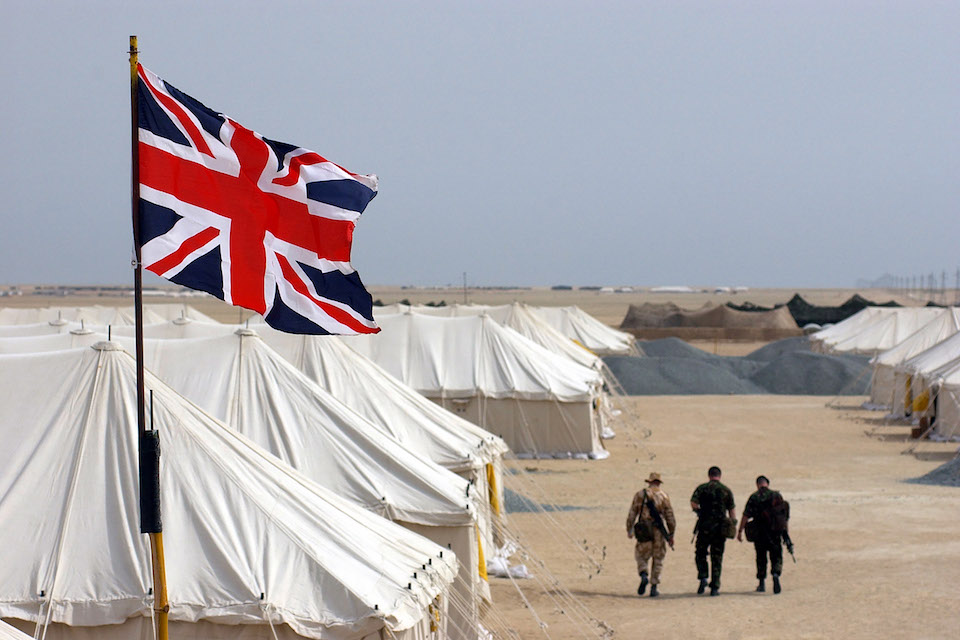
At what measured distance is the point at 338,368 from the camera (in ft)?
58.7

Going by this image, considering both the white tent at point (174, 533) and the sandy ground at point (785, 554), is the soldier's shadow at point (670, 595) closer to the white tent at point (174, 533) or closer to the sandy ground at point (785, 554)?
the sandy ground at point (785, 554)

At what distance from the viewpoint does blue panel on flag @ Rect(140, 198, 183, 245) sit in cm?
621

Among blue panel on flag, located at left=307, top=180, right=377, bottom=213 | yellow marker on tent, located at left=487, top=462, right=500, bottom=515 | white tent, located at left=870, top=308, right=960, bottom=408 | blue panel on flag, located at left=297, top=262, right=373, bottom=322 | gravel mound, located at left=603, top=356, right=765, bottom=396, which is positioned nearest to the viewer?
blue panel on flag, located at left=297, top=262, right=373, bottom=322

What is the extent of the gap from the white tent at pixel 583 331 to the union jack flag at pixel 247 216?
42506 mm

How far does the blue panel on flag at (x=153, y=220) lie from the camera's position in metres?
6.21

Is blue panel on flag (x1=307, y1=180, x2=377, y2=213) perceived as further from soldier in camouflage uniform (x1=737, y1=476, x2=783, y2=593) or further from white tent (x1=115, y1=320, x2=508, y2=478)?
white tent (x1=115, y1=320, x2=508, y2=478)

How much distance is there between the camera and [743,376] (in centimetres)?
5081

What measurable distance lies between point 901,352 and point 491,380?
19.2 m

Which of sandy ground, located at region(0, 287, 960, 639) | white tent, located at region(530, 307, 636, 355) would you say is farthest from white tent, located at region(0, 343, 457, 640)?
white tent, located at region(530, 307, 636, 355)

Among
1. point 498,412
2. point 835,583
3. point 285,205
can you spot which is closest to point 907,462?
point 498,412

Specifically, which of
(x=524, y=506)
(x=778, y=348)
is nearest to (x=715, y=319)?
(x=778, y=348)

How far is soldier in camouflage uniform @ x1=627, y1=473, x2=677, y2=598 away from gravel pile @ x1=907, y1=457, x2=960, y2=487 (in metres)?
11.4

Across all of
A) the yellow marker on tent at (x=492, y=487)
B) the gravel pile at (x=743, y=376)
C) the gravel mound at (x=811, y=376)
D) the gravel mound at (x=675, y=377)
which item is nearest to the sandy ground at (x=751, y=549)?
the yellow marker on tent at (x=492, y=487)

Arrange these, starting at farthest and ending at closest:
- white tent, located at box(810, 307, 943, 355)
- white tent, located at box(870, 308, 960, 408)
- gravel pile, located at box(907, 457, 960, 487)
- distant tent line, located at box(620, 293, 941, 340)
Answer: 1. distant tent line, located at box(620, 293, 941, 340)
2. white tent, located at box(810, 307, 943, 355)
3. white tent, located at box(870, 308, 960, 408)
4. gravel pile, located at box(907, 457, 960, 487)
